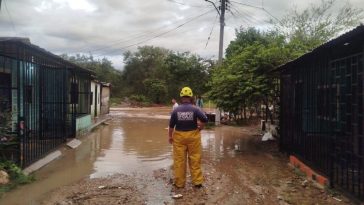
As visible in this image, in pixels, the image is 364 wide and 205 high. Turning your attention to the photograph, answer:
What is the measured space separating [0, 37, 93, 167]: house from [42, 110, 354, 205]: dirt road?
2042mm

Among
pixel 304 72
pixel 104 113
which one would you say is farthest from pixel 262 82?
pixel 104 113

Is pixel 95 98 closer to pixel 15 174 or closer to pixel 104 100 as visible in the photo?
pixel 104 100

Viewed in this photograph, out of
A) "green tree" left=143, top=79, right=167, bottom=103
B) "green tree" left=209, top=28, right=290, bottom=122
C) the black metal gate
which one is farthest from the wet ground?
"green tree" left=143, top=79, right=167, bottom=103

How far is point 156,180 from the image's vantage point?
8969 millimetres

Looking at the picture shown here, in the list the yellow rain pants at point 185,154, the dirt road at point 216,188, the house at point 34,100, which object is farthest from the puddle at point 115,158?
the house at point 34,100

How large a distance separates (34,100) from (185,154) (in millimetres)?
5065

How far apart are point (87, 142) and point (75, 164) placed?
4.65 metres

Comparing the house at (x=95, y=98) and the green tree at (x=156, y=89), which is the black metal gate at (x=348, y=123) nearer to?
the house at (x=95, y=98)

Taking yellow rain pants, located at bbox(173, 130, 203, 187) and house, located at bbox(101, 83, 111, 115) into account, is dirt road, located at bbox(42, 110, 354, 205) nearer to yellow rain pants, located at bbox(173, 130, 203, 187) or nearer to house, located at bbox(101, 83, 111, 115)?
yellow rain pants, located at bbox(173, 130, 203, 187)

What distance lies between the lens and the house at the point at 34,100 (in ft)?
30.3

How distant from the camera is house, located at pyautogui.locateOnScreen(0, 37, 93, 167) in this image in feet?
30.3

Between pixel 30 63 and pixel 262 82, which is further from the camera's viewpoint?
pixel 262 82

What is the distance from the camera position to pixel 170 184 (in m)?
8.52

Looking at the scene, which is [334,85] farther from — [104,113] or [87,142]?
[104,113]
